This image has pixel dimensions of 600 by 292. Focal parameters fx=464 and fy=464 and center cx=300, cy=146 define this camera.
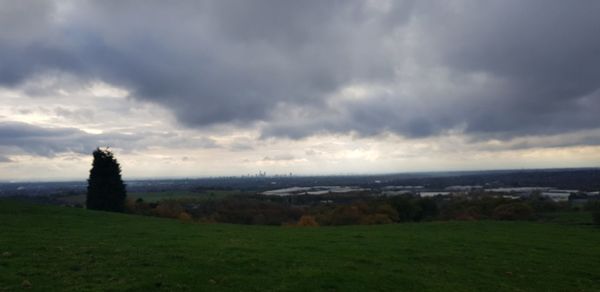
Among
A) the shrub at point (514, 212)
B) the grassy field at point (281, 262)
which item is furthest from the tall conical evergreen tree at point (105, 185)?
the shrub at point (514, 212)

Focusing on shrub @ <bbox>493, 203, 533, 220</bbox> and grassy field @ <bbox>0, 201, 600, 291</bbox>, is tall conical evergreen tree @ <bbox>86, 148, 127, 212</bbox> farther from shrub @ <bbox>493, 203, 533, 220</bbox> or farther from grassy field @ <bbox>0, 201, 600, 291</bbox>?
shrub @ <bbox>493, 203, 533, 220</bbox>

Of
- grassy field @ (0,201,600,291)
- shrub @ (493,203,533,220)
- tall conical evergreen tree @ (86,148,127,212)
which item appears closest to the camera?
grassy field @ (0,201,600,291)

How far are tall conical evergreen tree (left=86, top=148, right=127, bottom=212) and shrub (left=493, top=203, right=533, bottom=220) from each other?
53519 millimetres

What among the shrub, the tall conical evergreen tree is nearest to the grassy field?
the tall conical evergreen tree

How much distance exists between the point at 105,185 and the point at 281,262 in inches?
1945

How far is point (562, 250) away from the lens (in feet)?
80.4

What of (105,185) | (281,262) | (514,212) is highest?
(105,185)

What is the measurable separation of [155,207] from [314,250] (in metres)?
65.8

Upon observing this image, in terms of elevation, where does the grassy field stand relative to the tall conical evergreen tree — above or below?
below

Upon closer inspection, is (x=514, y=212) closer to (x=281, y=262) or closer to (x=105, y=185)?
(x=105, y=185)

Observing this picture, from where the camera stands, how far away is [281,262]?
1688cm

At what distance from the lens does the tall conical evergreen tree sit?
59.6m

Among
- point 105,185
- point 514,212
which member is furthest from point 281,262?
point 514,212

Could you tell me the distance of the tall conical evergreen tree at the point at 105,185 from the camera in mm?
59625
